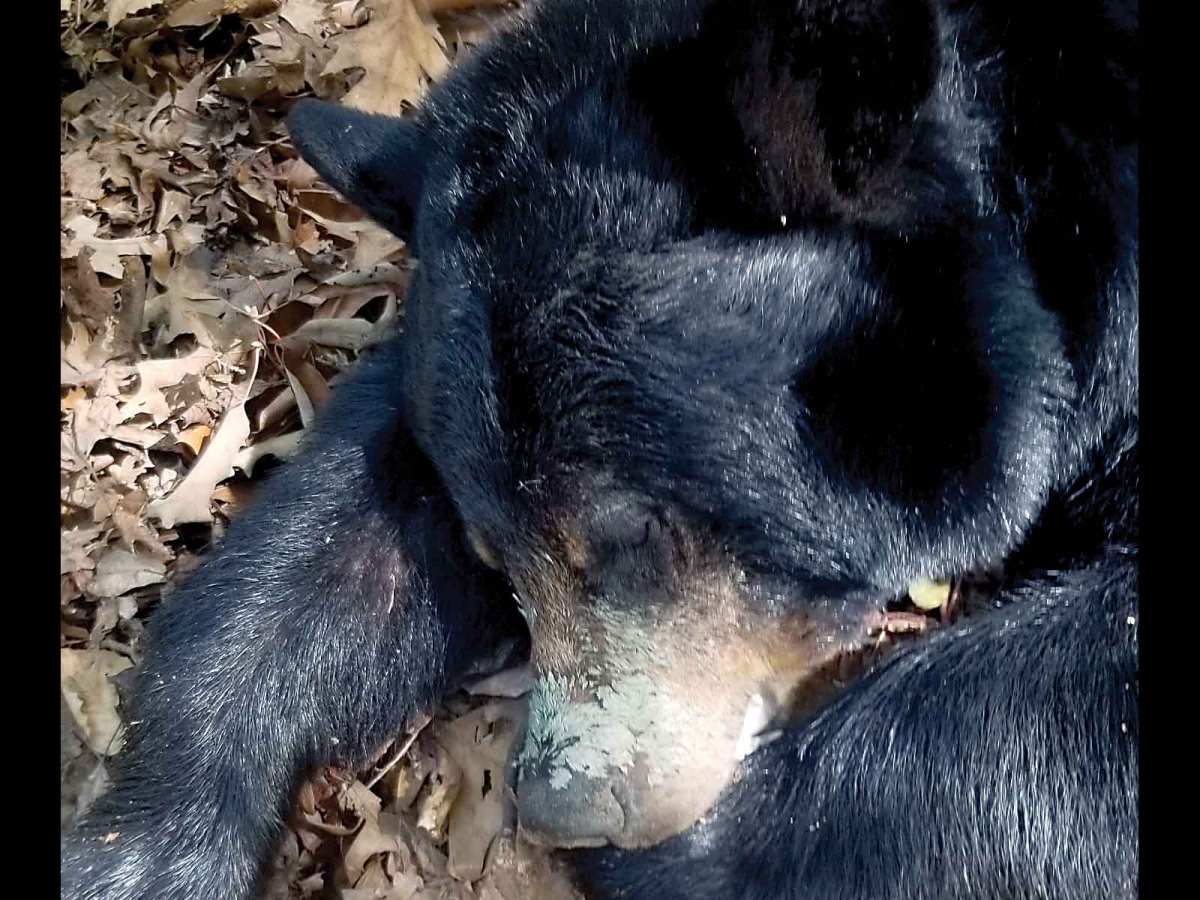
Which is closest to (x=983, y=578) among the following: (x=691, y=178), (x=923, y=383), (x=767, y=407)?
(x=923, y=383)

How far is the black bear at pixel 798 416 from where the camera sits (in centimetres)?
221

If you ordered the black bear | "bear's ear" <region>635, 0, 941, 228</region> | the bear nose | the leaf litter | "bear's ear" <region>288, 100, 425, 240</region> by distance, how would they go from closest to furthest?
"bear's ear" <region>635, 0, 941, 228</region>, the black bear, the bear nose, "bear's ear" <region>288, 100, 425, 240</region>, the leaf litter

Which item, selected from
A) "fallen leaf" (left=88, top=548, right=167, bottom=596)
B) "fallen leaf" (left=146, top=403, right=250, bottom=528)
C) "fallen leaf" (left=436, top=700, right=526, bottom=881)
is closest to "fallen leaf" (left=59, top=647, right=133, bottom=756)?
"fallen leaf" (left=88, top=548, right=167, bottom=596)

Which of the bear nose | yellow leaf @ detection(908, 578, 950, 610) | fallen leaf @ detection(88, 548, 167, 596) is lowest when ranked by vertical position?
fallen leaf @ detection(88, 548, 167, 596)

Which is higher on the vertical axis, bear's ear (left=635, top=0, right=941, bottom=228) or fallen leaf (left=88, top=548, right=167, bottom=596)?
bear's ear (left=635, top=0, right=941, bottom=228)

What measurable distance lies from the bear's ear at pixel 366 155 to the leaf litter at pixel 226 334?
49cm

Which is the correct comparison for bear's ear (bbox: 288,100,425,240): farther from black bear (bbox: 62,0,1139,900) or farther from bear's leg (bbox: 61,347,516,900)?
bear's leg (bbox: 61,347,516,900)

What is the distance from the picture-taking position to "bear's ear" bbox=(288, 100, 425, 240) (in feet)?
8.89

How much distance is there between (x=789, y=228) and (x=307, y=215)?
96.0 inches

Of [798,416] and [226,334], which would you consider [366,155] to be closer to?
[798,416]

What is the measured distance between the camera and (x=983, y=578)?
274cm

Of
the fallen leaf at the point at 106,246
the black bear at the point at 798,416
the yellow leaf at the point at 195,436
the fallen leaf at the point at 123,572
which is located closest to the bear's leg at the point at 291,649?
the fallen leaf at the point at 123,572

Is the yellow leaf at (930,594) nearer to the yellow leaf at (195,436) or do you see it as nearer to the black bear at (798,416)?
the black bear at (798,416)

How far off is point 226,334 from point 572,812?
7.37ft
